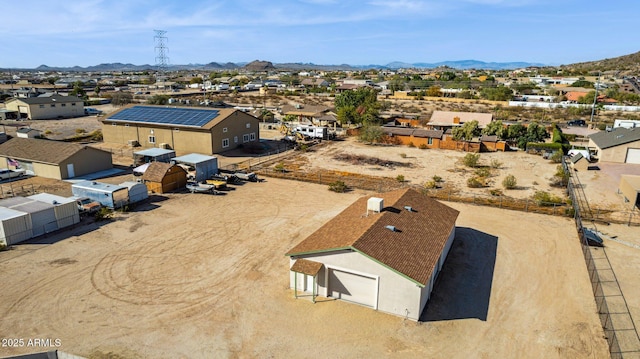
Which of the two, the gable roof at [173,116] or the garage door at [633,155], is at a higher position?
the gable roof at [173,116]

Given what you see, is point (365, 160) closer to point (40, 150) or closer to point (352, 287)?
point (352, 287)

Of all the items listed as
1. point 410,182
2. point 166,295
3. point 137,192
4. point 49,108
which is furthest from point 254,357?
point 49,108

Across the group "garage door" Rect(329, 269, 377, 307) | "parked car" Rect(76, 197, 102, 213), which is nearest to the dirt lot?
"garage door" Rect(329, 269, 377, 307)

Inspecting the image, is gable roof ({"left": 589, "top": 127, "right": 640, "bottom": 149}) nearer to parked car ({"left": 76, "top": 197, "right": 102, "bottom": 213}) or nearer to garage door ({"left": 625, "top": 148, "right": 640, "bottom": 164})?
garage door ({"left": 625, "top": 148, "right": 640, "bottom": 164})

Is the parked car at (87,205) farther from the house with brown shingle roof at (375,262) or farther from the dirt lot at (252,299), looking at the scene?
the house with brown shingle roof at (375,262)

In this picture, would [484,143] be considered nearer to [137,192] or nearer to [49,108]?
[137,192]

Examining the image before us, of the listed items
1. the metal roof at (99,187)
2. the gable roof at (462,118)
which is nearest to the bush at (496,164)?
the gable roof at (462,118)
